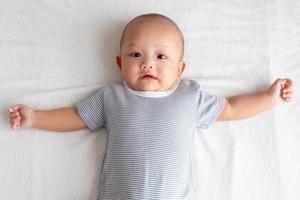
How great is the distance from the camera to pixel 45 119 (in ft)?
4.08

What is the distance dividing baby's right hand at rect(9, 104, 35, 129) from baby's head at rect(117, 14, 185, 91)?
0.30 metres

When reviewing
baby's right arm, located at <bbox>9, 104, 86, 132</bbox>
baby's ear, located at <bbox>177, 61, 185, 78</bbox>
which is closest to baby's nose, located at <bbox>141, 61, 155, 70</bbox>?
baby's ear, located at <bbox>177, 61, 185, 78</bbox>

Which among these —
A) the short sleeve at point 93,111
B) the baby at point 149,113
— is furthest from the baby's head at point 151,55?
the short sleeve at point 93,111

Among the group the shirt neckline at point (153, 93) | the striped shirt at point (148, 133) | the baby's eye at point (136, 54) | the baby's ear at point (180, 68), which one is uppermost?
the baby's eye at point (136, 54)

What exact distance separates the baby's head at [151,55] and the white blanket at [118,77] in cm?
12

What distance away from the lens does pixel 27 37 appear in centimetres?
137

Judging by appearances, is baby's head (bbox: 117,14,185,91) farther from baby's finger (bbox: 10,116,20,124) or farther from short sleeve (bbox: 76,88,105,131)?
baby's finger (bbox: 10,116,20,124)

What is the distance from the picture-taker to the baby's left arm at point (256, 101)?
4.17 ft

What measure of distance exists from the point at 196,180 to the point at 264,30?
0.54m

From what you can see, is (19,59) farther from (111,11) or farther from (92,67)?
(111,11)

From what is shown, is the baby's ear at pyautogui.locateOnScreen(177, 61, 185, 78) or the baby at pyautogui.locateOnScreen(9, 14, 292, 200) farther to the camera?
the baby's ear at pyautogui.locateOnScreen(177, 61, 185, 78)

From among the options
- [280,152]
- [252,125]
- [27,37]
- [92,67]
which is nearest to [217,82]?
[252,125]

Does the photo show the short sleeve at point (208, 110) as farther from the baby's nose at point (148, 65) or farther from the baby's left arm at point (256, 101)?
the baby's nose at point (148, 65)

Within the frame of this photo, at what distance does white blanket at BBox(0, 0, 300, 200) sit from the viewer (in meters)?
1.23
